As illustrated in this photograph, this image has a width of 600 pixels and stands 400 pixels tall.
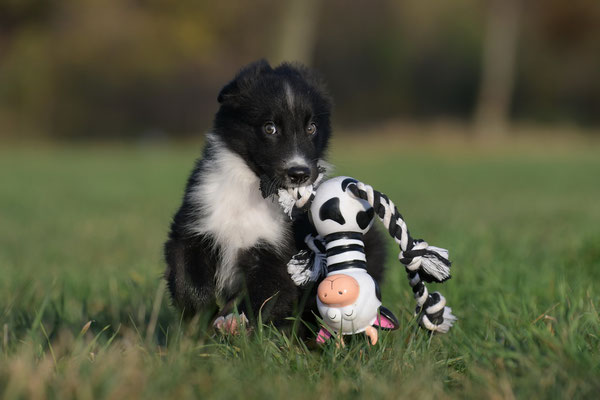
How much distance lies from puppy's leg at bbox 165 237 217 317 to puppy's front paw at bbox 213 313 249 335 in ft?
0.95

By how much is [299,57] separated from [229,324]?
24.1m

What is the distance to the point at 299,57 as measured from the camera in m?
26.1

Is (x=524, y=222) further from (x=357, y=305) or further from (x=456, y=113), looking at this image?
(x=456, y=113)

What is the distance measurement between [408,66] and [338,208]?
31.3 m

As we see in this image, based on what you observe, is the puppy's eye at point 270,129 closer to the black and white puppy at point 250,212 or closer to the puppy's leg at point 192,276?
the black and white puppy at point 250,212

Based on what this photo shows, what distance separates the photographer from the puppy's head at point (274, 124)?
9.59ft

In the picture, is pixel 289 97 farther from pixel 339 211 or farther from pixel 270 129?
pixel 339 211

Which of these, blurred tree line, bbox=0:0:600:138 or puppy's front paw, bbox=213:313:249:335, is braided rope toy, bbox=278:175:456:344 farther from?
blurred tree line, bbox=0:0:600:138

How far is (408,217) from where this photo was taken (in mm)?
8594

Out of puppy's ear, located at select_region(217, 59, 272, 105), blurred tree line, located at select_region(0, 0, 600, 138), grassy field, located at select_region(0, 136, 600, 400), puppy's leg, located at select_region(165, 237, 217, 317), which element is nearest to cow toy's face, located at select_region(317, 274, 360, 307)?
grassy field, located at select_region(0, 136, 600, 400)

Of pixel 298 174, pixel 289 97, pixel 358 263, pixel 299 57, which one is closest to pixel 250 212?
pixel 298 174

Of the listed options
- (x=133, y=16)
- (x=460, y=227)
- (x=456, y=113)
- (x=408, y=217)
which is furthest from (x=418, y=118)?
(x=460, y=227)

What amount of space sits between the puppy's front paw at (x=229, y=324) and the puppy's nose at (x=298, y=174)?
0.57m

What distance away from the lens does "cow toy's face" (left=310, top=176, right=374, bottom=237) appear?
8.54 feet
